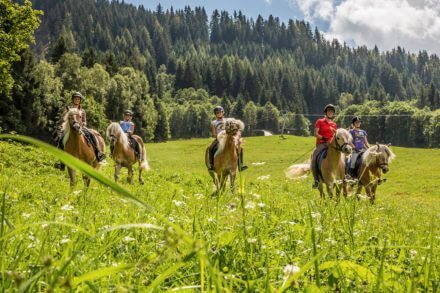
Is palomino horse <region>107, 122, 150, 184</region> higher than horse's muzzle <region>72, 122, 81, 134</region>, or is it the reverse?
horse's muzzle <region>72, 122, 81, 134</region>

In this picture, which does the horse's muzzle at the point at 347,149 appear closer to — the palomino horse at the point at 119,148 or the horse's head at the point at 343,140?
the horse's head at the point at 343,140

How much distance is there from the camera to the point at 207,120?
513 feet

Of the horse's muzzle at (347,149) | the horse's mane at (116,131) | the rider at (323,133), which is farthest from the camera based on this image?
the horse's mane at (116,131)

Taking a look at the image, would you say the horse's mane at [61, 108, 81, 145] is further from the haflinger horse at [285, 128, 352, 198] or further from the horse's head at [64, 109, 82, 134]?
the haflinger horse at [285, 128, 352, 198]

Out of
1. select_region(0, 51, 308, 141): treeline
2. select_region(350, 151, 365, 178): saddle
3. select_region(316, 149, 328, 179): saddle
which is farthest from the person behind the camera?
select_region(0, 51, 308, 141): treeline

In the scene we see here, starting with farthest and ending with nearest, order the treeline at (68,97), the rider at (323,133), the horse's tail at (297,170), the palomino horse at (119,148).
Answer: the treeline at (68,97)
the palomino horse at (119,148)
the horse's tail at (297,170)
the rider at (323,133)

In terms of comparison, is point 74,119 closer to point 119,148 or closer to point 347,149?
point 119,148

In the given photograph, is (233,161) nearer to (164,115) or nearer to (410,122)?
(164,115)

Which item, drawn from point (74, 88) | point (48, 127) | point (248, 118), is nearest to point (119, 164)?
point (48, 127)

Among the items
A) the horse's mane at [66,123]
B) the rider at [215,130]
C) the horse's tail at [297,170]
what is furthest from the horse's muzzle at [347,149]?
Result: the horse's mane at [66,123]

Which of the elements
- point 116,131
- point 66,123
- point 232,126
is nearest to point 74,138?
point 66,123

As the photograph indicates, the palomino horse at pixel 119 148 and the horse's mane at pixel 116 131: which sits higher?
the horse's mane at pixel 116 131

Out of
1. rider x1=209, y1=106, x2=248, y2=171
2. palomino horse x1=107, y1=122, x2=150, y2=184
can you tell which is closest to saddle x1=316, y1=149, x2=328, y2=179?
rider x1=209, y1=106, x2=248, y2=171

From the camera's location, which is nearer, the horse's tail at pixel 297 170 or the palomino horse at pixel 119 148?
the horse's tail at pixel 297 170
